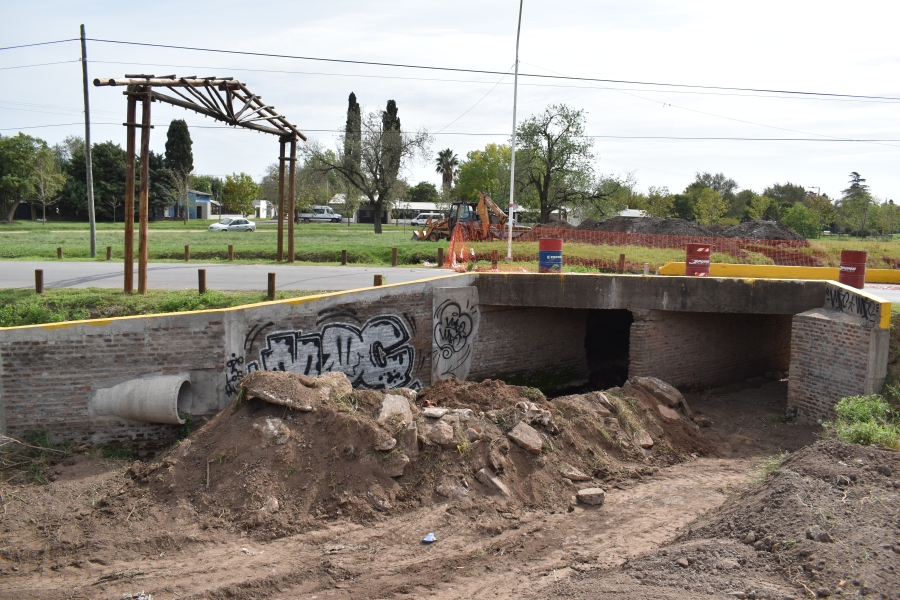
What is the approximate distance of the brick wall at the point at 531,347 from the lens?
16.0 metres

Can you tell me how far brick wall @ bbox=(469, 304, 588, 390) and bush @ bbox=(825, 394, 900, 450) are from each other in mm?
6925

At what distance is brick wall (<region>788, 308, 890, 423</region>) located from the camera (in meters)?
12.1

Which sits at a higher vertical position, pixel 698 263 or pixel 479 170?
pixel 479 170

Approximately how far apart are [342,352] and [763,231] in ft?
107

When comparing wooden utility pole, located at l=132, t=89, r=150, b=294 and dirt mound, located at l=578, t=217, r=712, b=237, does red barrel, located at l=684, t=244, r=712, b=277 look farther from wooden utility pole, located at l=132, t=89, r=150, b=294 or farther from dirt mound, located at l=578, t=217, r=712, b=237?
dirt mound, located at l=578, t=217, r=712, b=237

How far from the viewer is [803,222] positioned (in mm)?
55406

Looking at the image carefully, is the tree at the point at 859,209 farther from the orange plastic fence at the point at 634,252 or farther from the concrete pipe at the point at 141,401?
the concrete pipe at the point at 141,401

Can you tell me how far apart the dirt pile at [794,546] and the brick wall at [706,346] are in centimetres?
697

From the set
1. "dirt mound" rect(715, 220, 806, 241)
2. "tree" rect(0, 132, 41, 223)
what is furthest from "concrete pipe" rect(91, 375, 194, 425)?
"tree" rect(0, 132, 41, 223)

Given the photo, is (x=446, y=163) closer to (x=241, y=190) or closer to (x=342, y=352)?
(x=241, y=190)

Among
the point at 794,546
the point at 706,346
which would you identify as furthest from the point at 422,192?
the point at 794,546

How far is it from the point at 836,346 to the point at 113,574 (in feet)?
40.5

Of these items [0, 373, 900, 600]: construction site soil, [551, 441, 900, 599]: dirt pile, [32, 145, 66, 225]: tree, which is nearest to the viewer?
[551, 441, 900, 599]: dirt pile

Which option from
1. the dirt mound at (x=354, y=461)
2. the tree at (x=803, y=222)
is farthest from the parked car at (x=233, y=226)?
the tree at (x=803, y=222)
